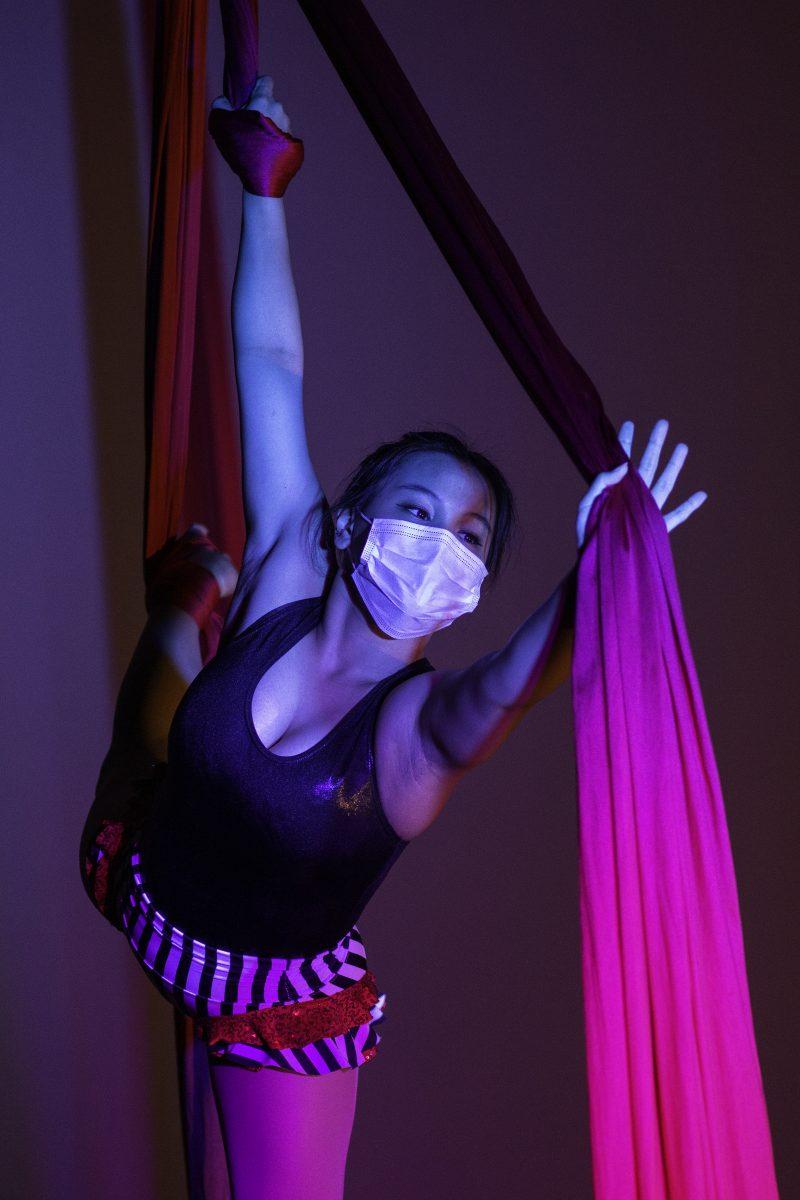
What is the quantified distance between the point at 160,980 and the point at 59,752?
107 cm

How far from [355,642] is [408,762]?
174 millimetres

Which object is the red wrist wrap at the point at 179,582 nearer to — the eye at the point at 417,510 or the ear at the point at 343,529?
the ear at the point at 343,529

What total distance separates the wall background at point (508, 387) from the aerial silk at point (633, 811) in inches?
49.8

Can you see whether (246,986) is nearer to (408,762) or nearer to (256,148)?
(408,762)

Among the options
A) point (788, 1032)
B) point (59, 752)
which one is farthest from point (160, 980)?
point (788, 1032)

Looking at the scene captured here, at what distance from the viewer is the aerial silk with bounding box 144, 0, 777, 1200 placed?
920mm

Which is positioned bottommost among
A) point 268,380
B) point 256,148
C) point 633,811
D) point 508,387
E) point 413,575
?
point 633,811

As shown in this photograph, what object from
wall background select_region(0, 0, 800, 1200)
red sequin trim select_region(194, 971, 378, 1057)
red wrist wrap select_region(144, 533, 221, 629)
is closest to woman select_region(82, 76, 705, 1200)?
red sequin trim select_region(194, 971, 378, 1057)

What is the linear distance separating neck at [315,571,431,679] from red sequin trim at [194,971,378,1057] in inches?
15.2

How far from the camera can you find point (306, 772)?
121 centimetres

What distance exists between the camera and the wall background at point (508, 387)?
2.37 m

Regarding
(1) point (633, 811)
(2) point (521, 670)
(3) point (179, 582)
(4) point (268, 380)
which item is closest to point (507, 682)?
(2) point (521, 670)

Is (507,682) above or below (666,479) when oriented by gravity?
below

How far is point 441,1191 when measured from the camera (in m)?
2.45
